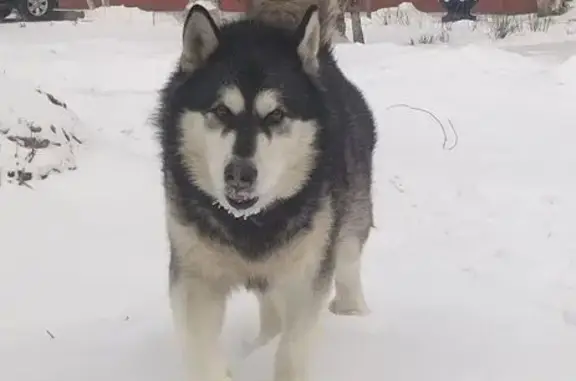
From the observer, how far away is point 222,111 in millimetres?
3086

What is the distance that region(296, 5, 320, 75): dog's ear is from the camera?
10.7 feet

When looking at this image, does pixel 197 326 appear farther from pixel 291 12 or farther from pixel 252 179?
pixel 291 12

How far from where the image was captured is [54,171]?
6391mm

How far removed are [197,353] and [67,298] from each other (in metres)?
1.34

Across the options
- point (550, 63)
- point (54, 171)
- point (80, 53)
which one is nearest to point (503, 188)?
point (54, 171)

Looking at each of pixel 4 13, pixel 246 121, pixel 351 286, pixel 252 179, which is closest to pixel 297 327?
pixel 252 179

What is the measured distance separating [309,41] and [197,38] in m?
0.39

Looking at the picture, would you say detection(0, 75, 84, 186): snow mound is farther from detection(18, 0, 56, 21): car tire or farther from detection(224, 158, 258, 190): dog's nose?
detection(18, 0, 56, 21): car tire

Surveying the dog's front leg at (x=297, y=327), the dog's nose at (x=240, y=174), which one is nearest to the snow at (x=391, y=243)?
the dog's front leg at (x=297, y=327)

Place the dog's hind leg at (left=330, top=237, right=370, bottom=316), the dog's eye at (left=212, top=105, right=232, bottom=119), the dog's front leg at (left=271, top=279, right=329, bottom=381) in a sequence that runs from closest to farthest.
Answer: the dog's eye at (left=212, top=105, right=232, bottom=119), the dog's front leg at (left=271, top=279, right=329, bottom=381), the dog's hind leg at (left=330, top=237, right=370, bottom=316)

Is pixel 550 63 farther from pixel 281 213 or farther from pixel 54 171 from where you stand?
pixel 281 213

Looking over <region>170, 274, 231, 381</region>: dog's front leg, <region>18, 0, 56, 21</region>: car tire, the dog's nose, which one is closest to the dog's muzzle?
the dog's nose

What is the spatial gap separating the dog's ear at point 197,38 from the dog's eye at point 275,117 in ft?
1.09

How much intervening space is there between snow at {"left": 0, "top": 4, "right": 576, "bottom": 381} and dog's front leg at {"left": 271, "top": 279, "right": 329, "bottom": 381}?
0.83ft
